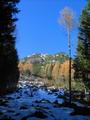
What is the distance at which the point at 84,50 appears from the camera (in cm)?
5134

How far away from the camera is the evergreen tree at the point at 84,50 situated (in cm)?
4953

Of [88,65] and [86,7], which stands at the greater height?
[86,7]

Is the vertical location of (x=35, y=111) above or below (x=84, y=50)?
below

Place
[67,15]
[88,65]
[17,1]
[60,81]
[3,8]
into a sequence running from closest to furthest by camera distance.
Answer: [3,8] < [17,1] < [88,65] < [67,15] < [60,81]

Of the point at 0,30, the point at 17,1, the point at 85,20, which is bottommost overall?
the point at 0,30

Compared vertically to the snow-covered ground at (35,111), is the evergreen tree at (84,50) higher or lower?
higher

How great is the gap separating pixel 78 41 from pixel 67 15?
12.3ft

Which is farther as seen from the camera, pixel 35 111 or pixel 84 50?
pixel 84 50

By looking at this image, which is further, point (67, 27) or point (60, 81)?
point (60, 81)

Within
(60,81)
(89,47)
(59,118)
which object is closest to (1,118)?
(59,118)

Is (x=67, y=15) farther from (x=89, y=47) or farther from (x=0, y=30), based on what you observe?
(x=0, y=30)

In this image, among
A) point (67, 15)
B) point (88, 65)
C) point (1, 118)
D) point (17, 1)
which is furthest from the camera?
point (67, 15)

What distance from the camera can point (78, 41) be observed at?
176 ft

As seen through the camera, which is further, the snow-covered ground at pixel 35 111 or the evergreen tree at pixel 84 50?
the evergreen tree at pixel 84 50
